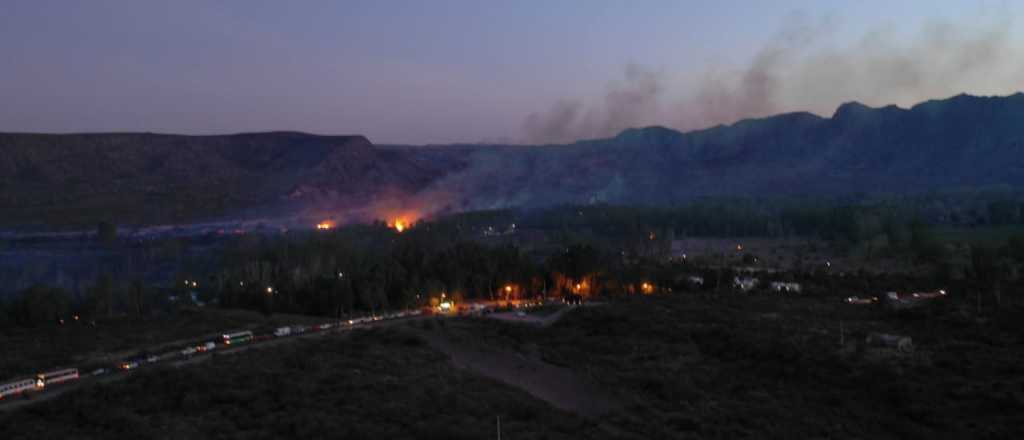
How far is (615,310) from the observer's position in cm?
3884

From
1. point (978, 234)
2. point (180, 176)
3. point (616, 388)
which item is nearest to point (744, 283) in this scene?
point (616, 388)

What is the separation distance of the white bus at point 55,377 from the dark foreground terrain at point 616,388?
3.42 m

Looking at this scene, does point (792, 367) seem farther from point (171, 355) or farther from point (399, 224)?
point (399, 224)

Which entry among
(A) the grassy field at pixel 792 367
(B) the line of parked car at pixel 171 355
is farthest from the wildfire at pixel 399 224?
(A) the grassy field at pixel 792 367

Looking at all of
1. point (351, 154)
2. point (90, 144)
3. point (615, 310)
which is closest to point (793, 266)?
point (615, 310)

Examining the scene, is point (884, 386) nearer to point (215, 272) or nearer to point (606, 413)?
point (606, 413)

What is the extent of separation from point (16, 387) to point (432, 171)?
142802 mm

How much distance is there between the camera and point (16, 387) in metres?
21.8

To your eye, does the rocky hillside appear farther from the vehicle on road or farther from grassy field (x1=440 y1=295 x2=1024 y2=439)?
grassy field (x1=440 y1=295 x2=1024 y2=439)

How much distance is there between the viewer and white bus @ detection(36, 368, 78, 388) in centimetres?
2269

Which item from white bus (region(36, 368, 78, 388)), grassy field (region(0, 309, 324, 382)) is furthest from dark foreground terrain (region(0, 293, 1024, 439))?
grassy field (region(0, 309, 324, 382))

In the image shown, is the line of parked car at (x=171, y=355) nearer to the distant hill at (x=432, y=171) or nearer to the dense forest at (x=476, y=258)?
the dense forest at (x=476, y=258)

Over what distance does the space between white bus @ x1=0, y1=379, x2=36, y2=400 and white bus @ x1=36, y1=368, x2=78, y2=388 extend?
20 cm

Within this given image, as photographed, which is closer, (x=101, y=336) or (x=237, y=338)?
(x=237, y=338)
